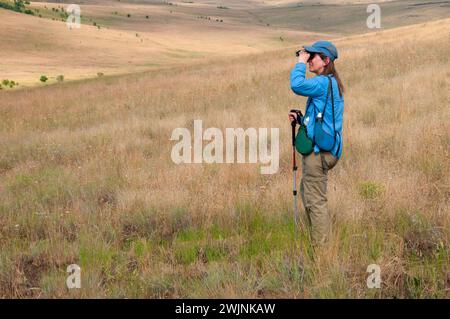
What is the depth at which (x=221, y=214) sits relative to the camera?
18.7ft

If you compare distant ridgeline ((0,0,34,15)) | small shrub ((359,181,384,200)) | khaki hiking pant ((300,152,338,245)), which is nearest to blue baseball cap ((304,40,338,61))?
khaki hiking pant ((300,152,338,245))

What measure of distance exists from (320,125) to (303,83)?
45 centimetres

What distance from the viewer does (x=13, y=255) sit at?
195 inches

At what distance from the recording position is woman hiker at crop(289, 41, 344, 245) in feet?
14.7

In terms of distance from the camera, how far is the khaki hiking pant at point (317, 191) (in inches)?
181

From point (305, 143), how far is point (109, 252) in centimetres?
237

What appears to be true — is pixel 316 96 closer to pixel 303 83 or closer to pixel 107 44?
pixel 303 83

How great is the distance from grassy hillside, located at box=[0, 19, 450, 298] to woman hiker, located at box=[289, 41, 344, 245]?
365 millimetres

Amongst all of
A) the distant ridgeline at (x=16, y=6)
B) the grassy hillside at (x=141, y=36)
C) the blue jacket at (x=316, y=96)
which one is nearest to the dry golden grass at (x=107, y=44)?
the grassy hillside at (x=141, y=36)

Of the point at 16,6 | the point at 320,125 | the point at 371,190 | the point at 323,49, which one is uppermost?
the point at 16,6

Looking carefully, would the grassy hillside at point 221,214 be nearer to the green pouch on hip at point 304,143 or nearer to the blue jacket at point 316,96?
the green pouch on hip at point 304,143

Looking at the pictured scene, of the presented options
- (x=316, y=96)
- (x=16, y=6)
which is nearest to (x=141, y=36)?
(x=16, y=6)

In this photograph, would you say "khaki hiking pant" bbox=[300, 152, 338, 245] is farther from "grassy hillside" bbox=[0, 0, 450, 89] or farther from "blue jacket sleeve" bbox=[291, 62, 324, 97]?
"grassy hillside" bbox=[0, 0, 450, 89]

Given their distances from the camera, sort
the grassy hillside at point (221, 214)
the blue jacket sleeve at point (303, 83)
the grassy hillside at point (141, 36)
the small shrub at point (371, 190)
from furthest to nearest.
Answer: the grassy hillside at point (141, 36)
the small shrub at point (371, 190)
the blue jacket sleeve at point (303, 83)
the grassy hillside at point (221, 214)
